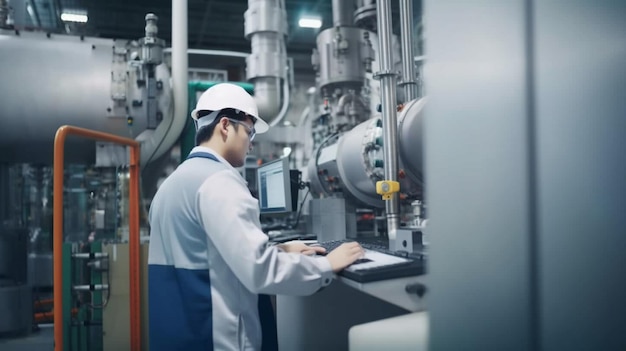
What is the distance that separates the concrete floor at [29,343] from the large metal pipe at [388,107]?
6.90ft

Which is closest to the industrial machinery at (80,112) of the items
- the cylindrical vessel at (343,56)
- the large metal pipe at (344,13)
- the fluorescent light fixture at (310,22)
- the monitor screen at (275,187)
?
the monitor screen at (275,187)

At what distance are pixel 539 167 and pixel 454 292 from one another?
222mm

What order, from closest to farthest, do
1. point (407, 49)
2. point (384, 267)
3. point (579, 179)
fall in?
point (579, 179) → point (384, 267) → point (407, 49)

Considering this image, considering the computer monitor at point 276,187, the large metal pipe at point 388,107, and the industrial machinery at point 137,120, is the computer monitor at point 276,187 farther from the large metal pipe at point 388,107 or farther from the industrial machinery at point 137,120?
the large metal pipe at point 388,107

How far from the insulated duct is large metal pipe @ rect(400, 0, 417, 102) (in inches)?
51.5

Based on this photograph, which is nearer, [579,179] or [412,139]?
[579,179]

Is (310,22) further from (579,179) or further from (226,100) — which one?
(579,179)

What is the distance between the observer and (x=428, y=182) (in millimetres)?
725

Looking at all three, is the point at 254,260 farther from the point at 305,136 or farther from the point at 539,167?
the point at 305,136

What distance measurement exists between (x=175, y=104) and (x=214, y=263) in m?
1.83

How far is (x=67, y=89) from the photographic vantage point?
255 cm

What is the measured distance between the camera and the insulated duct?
10.2 feet

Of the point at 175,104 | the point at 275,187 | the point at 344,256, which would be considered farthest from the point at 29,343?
the point at 344,256

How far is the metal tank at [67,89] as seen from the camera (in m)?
2.54
